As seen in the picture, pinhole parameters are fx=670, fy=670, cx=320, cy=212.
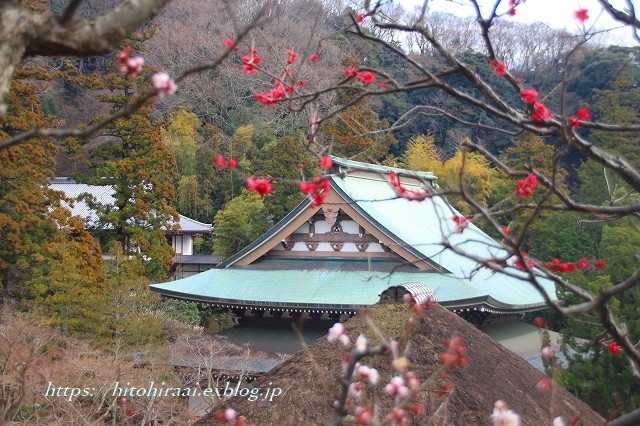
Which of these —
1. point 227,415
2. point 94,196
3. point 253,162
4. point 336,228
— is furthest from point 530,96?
point 253,162

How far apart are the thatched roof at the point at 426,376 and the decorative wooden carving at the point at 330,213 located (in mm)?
3522

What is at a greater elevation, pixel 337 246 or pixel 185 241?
pixel 337 246

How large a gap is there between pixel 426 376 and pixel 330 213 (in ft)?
14.7

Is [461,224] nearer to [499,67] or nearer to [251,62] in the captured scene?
[499,67]

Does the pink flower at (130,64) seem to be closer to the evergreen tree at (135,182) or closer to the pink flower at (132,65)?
the pink flower at (132,65)

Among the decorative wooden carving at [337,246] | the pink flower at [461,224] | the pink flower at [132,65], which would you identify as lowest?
the decorative wooden carving at [337,246]

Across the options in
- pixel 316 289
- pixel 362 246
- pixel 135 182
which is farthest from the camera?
pixel 135 182

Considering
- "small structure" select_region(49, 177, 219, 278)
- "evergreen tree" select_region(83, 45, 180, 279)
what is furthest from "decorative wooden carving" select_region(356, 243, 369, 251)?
"small structure" select_region(49, 177, 219, 278)

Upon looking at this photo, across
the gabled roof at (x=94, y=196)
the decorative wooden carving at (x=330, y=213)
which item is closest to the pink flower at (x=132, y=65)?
the decorative wooden carving at (x=330, y=213)

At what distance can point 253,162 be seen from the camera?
2395 cm

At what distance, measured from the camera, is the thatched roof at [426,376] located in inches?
169

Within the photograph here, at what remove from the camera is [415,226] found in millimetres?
10266

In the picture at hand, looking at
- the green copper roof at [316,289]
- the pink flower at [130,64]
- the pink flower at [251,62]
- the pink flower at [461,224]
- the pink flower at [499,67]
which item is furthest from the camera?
the green copper roof at [316,289]

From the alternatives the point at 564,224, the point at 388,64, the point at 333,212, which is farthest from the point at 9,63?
the point at 388,64
